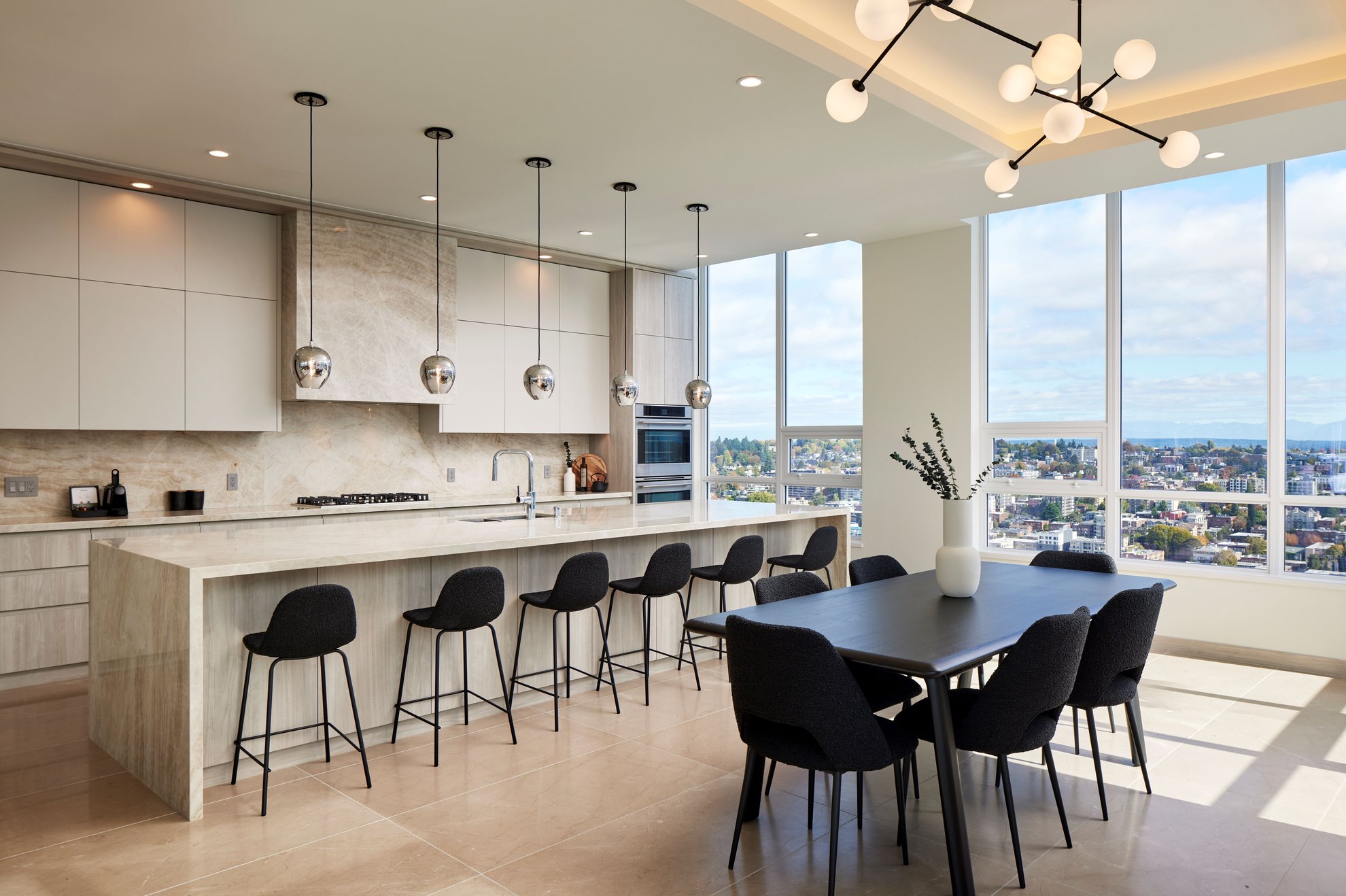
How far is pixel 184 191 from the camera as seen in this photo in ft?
16.8

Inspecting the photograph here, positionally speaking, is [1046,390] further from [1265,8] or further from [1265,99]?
[1265,8]

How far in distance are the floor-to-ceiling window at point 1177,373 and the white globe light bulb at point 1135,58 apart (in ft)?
11.2

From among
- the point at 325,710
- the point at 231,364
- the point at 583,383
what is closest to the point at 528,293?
the point at 583,383

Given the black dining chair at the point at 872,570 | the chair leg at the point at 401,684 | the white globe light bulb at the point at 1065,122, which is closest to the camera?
the white globe light bulb at the point at 1065,122

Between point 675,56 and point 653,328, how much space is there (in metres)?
4.26

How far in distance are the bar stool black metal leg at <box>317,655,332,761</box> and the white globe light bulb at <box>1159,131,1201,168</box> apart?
3565 mm

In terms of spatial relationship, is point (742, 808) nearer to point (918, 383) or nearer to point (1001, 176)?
point (1001, 176)

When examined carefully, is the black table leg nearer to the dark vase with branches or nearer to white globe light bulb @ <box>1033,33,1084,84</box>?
the dark vase with branches

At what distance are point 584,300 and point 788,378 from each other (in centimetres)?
192

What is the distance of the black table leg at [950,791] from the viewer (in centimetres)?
246

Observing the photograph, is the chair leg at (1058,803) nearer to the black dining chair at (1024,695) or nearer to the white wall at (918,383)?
the black dining chair at (1024,695)

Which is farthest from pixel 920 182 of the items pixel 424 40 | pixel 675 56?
pixel 424 40

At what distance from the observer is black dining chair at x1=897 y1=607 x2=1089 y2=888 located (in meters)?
2.50

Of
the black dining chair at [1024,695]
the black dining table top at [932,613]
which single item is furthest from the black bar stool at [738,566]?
the black dining chair at [1024,695]
